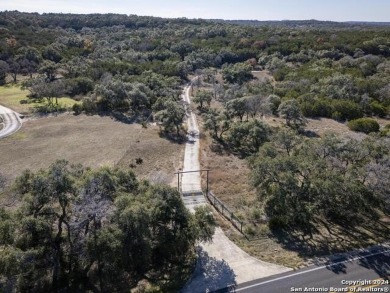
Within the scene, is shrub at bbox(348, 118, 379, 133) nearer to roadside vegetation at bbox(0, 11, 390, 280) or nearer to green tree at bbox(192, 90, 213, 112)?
roadside vegetation at bbox(0, 11, 390, 280)

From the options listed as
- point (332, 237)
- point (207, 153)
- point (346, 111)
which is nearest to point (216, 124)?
point (207, 153)

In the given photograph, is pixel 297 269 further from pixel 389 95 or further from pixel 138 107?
pixel 389 95

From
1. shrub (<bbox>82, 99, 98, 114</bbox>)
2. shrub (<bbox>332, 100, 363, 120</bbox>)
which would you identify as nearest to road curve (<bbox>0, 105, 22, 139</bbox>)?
shrub (<bbox>82, 99, 98, 114</bbox>)

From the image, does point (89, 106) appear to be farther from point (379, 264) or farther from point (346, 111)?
point (379, 264)

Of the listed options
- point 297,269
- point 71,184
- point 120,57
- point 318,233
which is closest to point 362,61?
point 120,57

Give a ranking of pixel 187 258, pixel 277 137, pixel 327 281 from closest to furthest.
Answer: pixel 327 281 < pixel 187 258 < pixel 277 137

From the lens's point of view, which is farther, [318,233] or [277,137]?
[277,137]

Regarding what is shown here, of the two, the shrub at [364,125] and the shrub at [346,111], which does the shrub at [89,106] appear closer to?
the shrub at [346,111]
